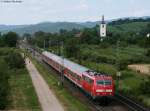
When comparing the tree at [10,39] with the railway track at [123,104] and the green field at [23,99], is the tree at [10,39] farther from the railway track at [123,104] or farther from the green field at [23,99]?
the railway track at [123,104]

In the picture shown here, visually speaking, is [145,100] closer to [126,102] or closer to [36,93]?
[126,102]

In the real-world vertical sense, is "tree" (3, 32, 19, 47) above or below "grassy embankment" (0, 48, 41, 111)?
below

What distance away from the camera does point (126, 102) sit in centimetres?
4691


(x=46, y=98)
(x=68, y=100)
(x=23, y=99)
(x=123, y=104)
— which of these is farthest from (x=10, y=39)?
(x=123, y=104)

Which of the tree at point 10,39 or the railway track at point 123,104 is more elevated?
the railway track at point 123,104

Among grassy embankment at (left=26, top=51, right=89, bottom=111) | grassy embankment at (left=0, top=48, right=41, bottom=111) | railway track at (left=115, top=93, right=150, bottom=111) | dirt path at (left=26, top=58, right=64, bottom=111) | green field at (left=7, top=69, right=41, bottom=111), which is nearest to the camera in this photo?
railway track at (left=115, top=93, right=150, bottom=111)

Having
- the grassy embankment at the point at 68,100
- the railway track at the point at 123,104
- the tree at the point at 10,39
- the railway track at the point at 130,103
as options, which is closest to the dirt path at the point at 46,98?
the grassy embankment at the point at 68,100

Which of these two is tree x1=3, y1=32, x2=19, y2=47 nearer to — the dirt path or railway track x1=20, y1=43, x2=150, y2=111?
the dirt path

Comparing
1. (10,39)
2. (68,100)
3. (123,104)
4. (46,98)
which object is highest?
(123,104)

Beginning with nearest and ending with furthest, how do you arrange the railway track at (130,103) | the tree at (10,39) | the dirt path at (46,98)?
the railway track at (130,103), the dirt path at (46,98), the tree at (10,39)

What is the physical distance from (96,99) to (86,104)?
81.7 inches

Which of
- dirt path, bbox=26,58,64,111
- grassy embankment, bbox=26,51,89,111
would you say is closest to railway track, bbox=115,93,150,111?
grassy embankment, bbox=26,51,89,111

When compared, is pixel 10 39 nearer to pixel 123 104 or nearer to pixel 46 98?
pixel 46 98

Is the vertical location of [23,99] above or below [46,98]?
above
